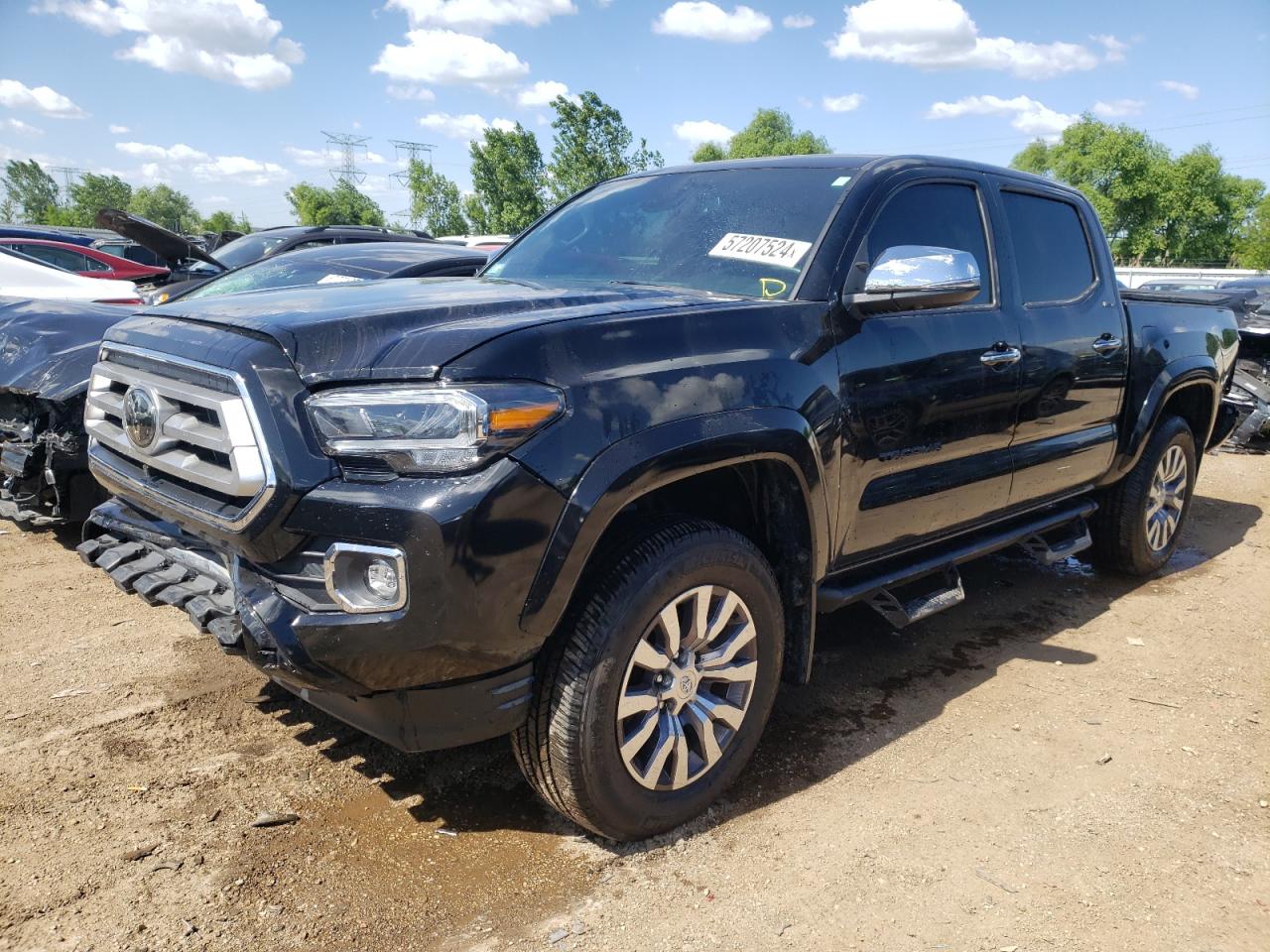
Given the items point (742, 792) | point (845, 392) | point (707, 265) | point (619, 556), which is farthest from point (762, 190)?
point (742, 792)

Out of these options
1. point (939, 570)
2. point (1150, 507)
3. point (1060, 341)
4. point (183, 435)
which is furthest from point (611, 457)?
point (1150, 507)

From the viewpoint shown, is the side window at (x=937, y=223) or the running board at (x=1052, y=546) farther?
the running board at (x=1052, y=546)

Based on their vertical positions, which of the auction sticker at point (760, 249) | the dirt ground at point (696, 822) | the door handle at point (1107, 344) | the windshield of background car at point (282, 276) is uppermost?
the auction sticker at point (760, 249)

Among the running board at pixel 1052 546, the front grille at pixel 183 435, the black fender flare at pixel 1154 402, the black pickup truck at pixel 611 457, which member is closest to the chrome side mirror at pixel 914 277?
the black pickup truck at pixel 611 457

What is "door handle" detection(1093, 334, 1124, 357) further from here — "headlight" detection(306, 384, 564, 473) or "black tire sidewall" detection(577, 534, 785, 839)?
"headlight" detection(306, 384, 564, 473)

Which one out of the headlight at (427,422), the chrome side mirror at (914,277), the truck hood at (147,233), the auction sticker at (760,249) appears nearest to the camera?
the headlight at (427,422)

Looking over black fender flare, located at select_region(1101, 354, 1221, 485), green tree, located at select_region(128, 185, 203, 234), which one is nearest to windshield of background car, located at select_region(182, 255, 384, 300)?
black fender flare, located at select_region(1101, 354, 1221, 485)

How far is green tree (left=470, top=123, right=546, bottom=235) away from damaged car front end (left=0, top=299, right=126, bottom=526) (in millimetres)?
52645

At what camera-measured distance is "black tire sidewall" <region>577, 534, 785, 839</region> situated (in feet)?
8.05

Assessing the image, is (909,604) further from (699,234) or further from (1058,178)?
(1058,178)

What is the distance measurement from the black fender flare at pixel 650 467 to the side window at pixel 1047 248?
171 cm

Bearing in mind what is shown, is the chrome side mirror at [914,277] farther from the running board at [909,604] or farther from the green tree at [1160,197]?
the green tree at [1160,197]

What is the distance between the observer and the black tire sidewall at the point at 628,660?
8.05ft

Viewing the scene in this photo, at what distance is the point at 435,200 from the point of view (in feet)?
238
